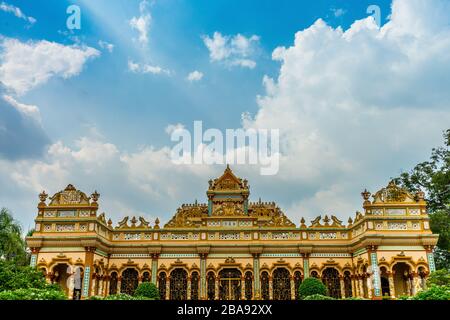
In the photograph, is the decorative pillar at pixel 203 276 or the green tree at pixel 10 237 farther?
the green tree at pixel 10 237

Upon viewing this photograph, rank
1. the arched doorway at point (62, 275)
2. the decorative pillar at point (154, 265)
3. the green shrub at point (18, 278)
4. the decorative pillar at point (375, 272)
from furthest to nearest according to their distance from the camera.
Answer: the decorative pillar at point (154, 265) → the arched doorway at point (62, 275) → the decorative pillar at point (375, 272) → the green shrub at point (18, 278)

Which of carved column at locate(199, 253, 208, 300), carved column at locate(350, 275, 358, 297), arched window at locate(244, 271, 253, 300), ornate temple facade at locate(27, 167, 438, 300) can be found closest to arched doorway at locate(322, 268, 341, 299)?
ornate temple facade at locate(27, 167, 438, 300)

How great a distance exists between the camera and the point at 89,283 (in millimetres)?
23094

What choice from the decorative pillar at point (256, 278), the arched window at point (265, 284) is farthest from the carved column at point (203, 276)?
the arched window at point (265, 284)

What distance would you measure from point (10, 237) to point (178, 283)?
11688 millimetres

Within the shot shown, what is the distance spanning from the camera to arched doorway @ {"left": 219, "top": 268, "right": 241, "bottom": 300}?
25.2 meters

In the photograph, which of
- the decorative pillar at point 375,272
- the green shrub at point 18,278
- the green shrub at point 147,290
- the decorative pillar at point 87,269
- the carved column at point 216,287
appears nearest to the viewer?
the green shrub at point 18,278

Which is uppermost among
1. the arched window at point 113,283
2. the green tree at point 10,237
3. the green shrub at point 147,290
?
the green tree at point 10,237

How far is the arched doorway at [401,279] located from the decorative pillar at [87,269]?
1653cm

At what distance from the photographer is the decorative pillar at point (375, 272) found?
22.8m

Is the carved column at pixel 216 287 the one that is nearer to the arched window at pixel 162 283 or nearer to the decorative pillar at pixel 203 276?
the decorative pillar at pixel 203 276

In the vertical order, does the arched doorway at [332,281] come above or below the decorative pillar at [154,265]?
below

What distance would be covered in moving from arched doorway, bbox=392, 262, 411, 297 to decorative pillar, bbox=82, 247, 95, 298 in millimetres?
16526
